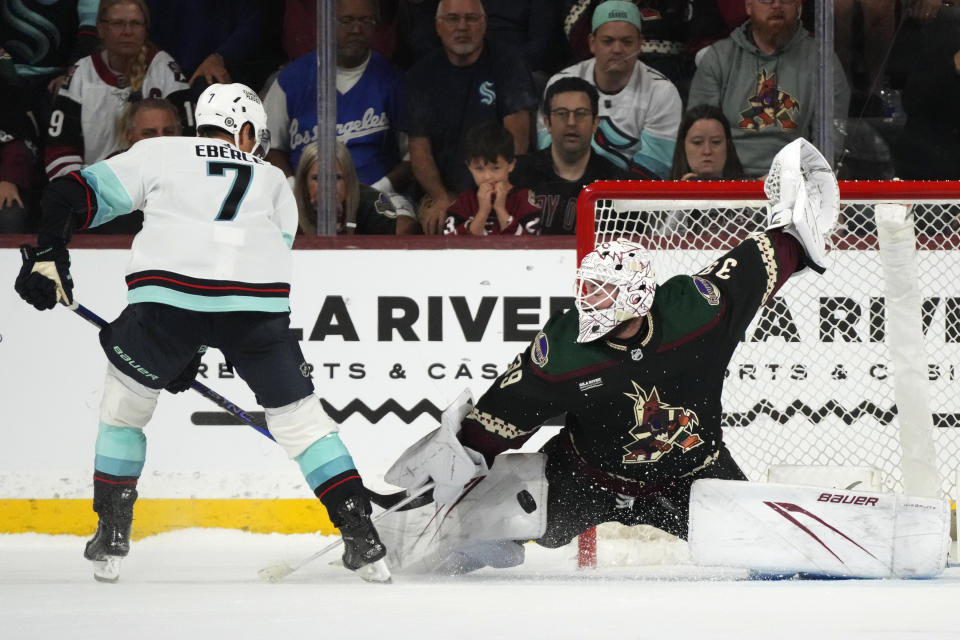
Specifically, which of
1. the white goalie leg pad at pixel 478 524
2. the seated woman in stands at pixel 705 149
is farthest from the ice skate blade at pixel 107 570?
the seated woman in stands at pixel 705 149

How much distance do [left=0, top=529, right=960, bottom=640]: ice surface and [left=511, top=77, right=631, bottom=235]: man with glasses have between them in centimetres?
133

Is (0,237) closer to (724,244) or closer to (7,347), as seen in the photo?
(7,347)

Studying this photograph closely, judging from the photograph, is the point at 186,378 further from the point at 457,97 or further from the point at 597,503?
the point at 457,97

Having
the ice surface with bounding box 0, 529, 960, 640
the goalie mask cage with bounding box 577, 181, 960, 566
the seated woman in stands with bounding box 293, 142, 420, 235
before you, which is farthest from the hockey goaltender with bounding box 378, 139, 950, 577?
the seated woman in stands with bounding box 293, 142, 420, 235

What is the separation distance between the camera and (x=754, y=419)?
4.19m

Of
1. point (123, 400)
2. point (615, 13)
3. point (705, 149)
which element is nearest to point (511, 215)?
point (705, 149)

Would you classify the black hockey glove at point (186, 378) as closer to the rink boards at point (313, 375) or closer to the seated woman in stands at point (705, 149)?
the rink boards at point (313, 375)

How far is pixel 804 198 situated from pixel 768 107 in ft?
4.04

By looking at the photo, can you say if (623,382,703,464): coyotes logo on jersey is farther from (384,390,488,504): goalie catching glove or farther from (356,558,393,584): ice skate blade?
(356,558,393,584): ice skate blade

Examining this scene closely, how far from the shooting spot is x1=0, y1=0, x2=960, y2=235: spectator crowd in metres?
4.46

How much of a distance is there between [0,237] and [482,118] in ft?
5.28

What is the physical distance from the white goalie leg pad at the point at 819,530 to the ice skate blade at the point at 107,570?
1.33m

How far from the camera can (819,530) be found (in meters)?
3.15

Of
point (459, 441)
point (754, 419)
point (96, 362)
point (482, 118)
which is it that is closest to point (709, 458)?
point (459, 441)
